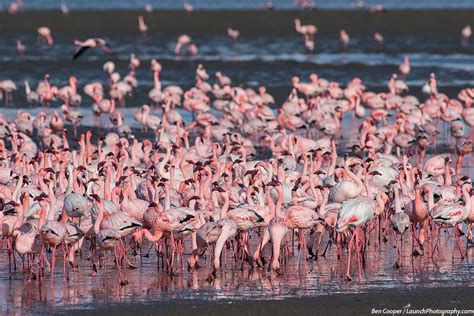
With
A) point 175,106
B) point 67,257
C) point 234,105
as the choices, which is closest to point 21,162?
point 67,257

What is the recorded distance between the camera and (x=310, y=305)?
39.7 feet

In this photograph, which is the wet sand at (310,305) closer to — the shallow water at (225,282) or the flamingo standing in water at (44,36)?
the shallow water at (225,282)

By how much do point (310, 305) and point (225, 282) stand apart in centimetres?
148

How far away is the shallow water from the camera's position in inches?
494

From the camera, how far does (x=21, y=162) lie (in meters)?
18.3

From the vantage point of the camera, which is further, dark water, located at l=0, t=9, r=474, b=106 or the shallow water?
dark water, located at l=0, t=9, r=474, b=106

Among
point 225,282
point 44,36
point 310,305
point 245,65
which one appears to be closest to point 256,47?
point 245,65

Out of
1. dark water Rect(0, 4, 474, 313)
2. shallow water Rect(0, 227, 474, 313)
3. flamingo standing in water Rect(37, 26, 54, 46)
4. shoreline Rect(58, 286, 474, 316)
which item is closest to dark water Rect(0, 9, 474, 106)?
dark water Rect(0, 4, 474, 313)

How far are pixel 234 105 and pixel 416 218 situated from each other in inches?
513

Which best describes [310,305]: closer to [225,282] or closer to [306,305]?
[306,305]

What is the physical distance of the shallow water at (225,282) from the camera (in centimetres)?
1255

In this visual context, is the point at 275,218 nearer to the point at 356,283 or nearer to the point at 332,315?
the point at 356,283

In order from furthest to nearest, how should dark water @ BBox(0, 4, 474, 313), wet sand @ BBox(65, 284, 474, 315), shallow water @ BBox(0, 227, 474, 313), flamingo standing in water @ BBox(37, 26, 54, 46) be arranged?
flamingo standing in water @ BBox(37, 26, 54, 46) < dark water @ BBox(0, 4, 474, 313) < shallow water @ BBox(0, 227, 474, 313) < wet sand @ BBox(65, 284, 474, 315)

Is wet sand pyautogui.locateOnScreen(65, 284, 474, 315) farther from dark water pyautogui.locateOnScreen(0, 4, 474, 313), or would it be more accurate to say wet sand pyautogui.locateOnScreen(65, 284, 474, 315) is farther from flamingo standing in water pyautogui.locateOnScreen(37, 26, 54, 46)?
flamingo standing in water pyautogui.locateOnScreen(37, 26, 54, 46)
